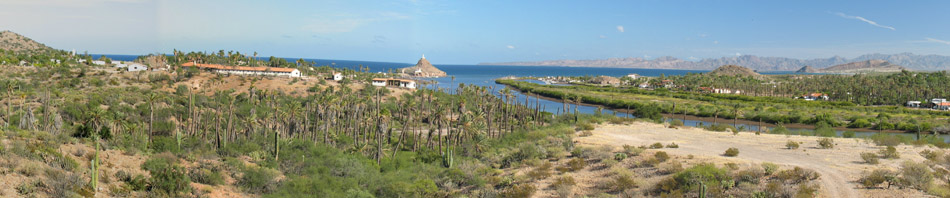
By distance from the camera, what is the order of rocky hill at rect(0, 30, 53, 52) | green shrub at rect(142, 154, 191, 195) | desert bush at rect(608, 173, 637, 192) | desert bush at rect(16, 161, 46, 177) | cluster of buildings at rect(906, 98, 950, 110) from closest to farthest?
desert bush at rect(16, 161, 46, 177)
green shrub at rect(142, 154, 191, 195)
desert bush at rect(608, 173, 637, 192)
cluster of buildings at rect(906, 98, 950, 110)
rocky hill at rect(0, 30, 53, 52)

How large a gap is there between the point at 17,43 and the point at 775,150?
173 m

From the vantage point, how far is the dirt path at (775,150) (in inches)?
1243

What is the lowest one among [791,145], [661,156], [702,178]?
[702,178]

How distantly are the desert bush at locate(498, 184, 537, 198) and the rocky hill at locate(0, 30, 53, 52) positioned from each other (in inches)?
5733

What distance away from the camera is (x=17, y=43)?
5581 inches

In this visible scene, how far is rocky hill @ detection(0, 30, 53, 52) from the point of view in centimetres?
13512

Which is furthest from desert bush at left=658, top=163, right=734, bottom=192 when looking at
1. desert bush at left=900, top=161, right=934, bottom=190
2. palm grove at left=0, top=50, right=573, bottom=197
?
palm grove at left=0, top=50, right=573, bottom=197

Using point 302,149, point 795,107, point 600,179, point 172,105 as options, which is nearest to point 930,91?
point 795,107

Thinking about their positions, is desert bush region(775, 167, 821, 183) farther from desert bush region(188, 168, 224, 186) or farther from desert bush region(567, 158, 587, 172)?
desert bush region(188, 168, 224, 186)

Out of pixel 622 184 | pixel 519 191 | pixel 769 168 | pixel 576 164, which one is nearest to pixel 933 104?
pixel 769 168

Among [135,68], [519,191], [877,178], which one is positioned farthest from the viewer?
[135,68]

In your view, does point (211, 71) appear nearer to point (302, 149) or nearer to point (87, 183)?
point (302, 149)

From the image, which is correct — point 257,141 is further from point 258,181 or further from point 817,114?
point 817,114

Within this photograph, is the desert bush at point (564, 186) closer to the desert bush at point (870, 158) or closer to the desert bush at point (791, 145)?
the desert bush at point (870, 158)
